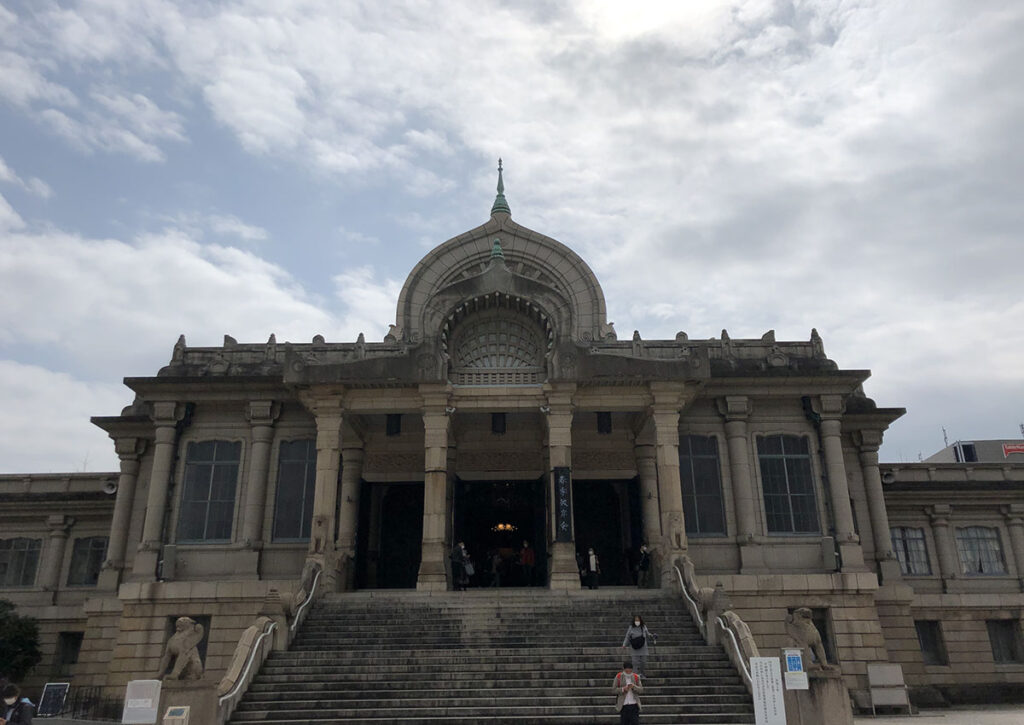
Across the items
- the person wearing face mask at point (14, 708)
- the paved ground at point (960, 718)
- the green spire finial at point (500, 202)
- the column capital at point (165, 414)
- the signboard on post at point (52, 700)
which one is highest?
the green spire finial at point (500, 202)

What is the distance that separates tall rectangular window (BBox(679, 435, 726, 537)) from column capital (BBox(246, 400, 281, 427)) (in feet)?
44.1

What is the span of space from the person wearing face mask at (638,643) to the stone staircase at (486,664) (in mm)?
348

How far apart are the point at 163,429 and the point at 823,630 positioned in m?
21.5

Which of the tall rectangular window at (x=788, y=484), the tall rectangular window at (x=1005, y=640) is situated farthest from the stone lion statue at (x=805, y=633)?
the tall rectangular window at (x=1005, y=640)

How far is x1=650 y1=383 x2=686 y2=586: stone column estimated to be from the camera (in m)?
21.3

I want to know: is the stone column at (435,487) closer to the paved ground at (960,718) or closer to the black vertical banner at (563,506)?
the black vertical banner at (563,506)

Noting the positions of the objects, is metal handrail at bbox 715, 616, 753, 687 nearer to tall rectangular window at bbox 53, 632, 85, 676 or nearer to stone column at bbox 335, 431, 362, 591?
stone column at bbox 335, 431, 362, 591

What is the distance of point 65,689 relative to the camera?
21125mm

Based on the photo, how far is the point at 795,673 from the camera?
13336 mm

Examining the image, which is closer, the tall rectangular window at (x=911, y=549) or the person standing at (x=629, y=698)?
the person standing at (x=629, y=698)

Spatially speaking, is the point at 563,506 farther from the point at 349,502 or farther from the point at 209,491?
the point at 209,491

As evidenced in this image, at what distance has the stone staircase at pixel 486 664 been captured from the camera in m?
14.9

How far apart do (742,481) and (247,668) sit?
51.8 feet

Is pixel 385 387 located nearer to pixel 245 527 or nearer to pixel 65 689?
pixel 245 527
